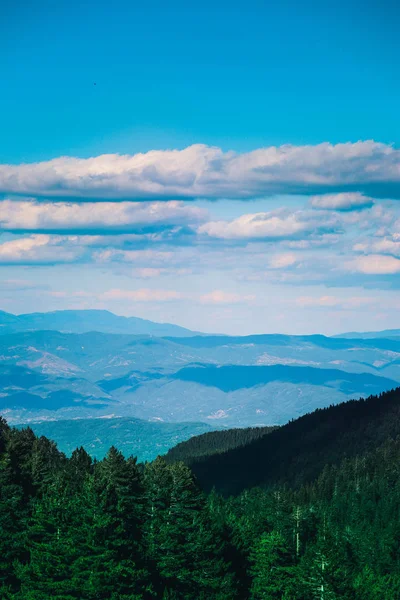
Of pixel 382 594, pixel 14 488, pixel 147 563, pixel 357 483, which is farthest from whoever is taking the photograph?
pixel 357 483

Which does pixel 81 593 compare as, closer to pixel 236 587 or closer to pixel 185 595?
pixel 185 595

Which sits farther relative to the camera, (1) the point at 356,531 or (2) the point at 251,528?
(1) the point at 356,531

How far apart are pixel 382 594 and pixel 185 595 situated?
22379 millimetres

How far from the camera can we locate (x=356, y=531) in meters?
142

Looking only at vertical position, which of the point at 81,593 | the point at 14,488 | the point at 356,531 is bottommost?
the point at 356,531

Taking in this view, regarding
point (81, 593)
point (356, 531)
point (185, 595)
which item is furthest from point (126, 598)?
point (356, 531)

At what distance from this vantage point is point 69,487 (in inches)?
2665

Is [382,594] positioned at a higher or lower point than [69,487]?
lower

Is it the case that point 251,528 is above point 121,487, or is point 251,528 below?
below

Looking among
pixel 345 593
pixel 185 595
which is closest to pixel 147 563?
pixel 185 595

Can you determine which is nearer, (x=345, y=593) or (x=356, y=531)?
(x=345, y=593)

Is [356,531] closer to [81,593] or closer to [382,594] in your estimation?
[382,594]

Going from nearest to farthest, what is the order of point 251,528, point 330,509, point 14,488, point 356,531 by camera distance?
point 14,488, point 251,528, point 356,531, point 330,509

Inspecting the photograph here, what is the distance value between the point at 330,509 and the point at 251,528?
8371 cm
